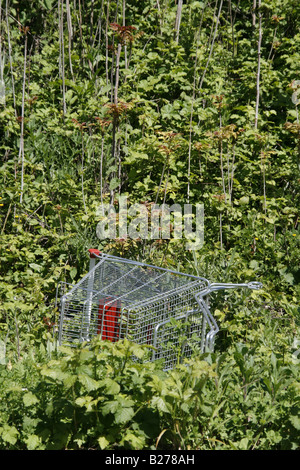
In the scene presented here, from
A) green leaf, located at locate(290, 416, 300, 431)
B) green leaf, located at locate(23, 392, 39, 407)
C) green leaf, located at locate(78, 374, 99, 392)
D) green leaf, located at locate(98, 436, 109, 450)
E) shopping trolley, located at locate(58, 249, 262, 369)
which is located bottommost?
shopping trolley, located at locate(58, 249, 262, 369)

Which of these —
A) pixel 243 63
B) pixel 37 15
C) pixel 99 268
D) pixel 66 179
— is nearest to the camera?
pixel 99 268

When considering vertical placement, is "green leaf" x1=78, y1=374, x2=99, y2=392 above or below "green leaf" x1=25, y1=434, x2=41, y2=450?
above

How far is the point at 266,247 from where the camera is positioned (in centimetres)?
468

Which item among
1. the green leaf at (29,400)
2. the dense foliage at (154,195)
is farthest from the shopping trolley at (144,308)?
the green leaf at (29,400)

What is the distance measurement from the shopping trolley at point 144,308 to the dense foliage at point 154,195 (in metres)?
0.28

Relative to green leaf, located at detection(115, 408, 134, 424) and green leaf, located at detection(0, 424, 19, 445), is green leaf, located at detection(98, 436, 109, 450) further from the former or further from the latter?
green leaf, located at detection(0, 424, 19, 445)

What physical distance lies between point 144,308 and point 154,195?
1.93 metres

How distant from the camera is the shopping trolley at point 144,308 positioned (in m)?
3.12

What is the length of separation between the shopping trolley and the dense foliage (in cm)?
28

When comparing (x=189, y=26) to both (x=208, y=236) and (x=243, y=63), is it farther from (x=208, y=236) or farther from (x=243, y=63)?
(x=208, y=236)

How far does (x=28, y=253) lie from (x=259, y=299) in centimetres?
191

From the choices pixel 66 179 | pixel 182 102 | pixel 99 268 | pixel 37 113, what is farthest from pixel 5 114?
pixel 99 268

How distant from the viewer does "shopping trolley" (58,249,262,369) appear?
3.12m

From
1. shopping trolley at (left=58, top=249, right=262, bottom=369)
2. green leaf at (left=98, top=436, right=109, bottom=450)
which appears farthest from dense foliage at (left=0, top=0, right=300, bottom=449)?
shopping trolley at (left=58, top=249, right=262, bottom=369)
